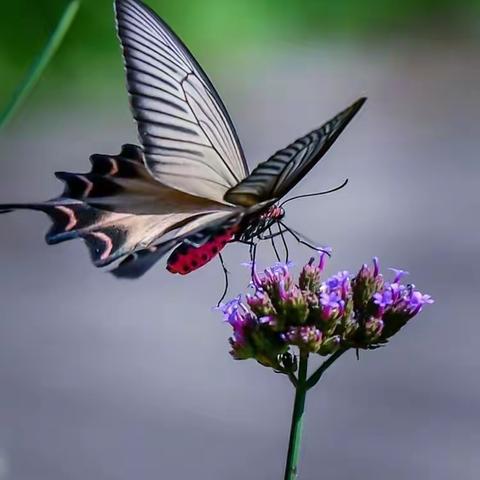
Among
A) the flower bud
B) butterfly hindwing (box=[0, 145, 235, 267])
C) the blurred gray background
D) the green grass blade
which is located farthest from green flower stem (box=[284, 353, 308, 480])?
the blurred gray background

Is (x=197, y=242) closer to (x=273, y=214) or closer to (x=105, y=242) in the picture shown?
(x=105, y=242)

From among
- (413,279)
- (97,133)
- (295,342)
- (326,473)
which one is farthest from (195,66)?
(97,133)

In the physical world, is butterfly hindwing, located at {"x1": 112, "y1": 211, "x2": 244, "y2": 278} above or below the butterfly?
below

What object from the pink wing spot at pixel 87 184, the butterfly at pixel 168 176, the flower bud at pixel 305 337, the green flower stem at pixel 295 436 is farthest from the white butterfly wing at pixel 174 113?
the green flower stem at pixel 295 436

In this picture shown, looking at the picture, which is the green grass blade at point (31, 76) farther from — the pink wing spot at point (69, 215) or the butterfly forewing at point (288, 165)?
the butterfly forewing at point (288, 165)

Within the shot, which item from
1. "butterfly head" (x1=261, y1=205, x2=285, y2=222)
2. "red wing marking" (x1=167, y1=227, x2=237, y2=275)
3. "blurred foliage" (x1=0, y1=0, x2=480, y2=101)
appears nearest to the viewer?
"red wing marking" (x1=167, y1=227, x2=237, y2=275)

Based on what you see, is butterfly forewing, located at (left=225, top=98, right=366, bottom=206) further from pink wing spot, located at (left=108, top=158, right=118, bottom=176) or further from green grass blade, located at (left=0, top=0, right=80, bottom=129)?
green grass blade, located at (left=0, top=0, right=80, bottom=129)

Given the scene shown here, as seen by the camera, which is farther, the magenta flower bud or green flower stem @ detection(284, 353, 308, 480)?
the magenta flower bud
